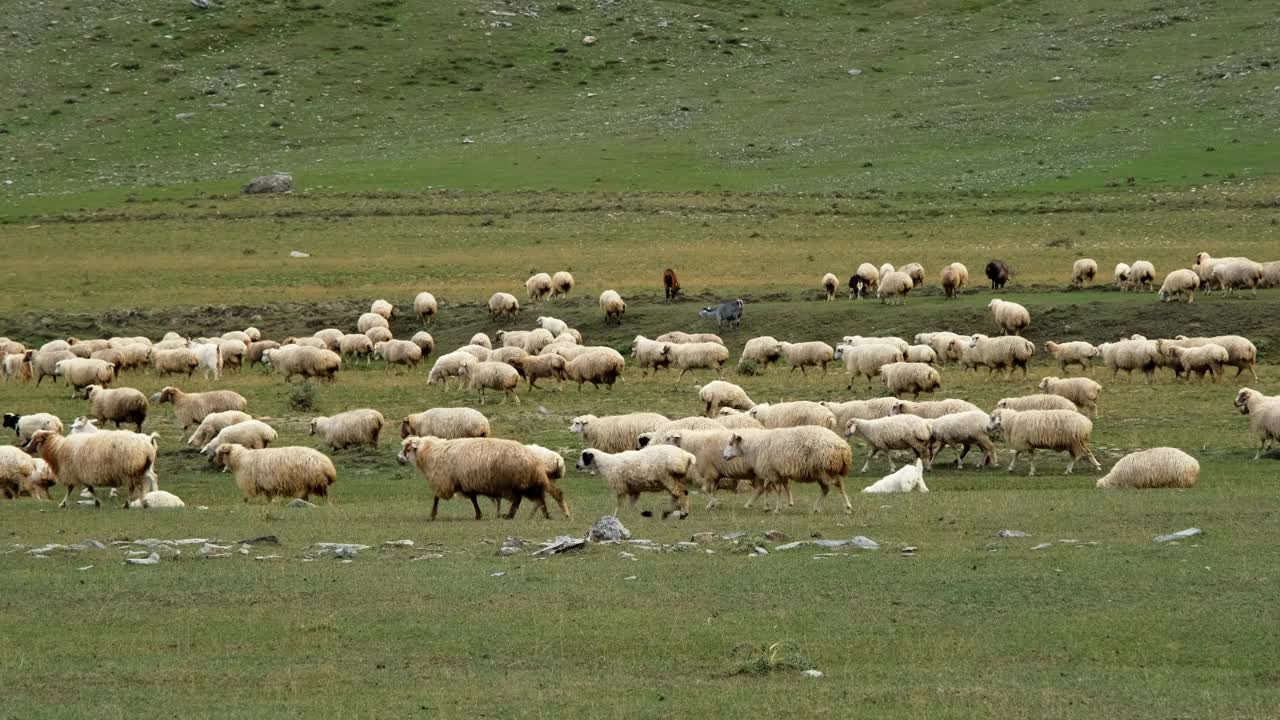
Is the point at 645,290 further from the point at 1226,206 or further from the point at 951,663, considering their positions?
the point at 951,663

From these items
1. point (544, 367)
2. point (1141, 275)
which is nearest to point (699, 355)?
point (544, 367)

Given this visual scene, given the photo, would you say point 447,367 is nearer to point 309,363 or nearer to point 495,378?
point 495,378

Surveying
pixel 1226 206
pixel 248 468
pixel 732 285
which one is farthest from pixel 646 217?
pixel 248 468

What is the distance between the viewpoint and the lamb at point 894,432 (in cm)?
2144

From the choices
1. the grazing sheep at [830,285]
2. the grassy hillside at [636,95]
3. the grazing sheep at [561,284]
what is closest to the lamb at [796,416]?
the grazing sheep at [830,285]

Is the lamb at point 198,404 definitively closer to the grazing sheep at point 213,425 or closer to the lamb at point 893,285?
the grazing sheep at point 213,425

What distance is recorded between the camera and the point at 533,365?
1256 inches

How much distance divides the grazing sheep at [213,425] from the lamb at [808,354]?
41.1 ft

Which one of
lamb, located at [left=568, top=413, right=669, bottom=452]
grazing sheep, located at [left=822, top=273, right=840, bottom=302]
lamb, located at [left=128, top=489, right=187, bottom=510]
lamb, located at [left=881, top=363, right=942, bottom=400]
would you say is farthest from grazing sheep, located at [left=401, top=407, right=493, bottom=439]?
grazing sheep, located at [left=822, top=273, right=840, bottom=302]

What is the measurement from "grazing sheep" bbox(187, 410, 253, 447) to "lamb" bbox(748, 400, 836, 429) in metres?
7.54

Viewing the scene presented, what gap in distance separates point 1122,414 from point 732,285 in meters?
22.0

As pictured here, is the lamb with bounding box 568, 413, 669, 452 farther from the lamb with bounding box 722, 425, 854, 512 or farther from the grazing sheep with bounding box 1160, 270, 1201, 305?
the grazing sheep with bounding box 1160, 270, 1201, 305

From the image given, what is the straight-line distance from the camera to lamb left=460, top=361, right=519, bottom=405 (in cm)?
3041

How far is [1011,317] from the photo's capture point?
116 ft
